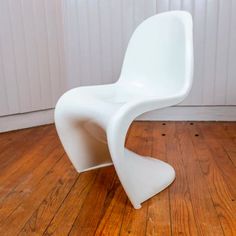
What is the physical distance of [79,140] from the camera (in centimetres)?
125

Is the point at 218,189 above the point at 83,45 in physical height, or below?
below

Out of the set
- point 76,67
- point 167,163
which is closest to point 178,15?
point 167,163

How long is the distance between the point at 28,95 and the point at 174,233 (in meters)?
1.43

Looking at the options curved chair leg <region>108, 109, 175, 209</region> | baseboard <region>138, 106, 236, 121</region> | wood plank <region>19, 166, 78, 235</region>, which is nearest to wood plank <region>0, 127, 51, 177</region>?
wood plank <region>19, 166, 78, 235</region>

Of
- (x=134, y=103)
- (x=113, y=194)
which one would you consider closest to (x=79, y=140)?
(x=113, y=194)

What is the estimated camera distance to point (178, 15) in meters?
1.19

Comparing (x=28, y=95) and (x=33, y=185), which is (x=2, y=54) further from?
(x=33, y=185)

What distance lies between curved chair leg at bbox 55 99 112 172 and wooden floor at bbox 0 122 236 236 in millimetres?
62

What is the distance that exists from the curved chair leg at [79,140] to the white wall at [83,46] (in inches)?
33.2

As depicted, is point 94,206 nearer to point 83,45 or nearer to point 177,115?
point 177,115

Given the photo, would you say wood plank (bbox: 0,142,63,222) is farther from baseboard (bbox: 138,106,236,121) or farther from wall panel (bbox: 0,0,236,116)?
baseboard (bbox: 138,106,236,121)

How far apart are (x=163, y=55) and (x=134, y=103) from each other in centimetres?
37

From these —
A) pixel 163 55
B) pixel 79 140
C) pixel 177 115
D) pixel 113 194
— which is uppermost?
pixel 163 55

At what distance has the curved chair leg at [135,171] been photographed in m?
0.92
